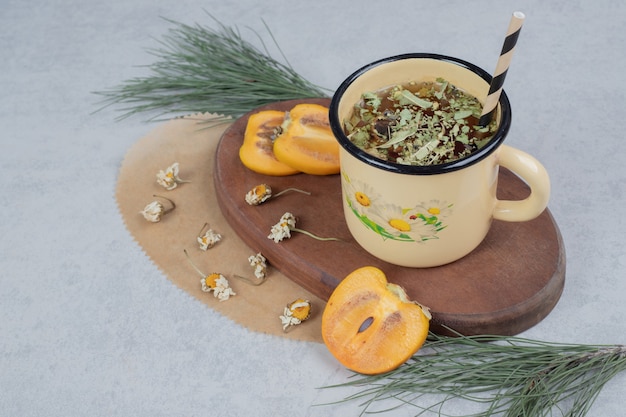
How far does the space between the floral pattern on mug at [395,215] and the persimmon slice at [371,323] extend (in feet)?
0.28

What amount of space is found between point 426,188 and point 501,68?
236 mm

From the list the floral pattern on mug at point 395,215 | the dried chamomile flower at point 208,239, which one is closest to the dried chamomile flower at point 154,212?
the dried chamomile flower at point 208,239

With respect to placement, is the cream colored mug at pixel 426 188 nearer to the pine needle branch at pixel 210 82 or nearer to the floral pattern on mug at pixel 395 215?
the floral pattern on mug at pixel 395 215

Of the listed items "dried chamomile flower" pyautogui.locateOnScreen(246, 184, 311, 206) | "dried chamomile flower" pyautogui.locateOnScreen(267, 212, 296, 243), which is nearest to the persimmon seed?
"dried chamomile flower" pyautogui.locateOnScreen(267, 212, 296, 243)

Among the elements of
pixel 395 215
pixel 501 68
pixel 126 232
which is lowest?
pixel 126 232

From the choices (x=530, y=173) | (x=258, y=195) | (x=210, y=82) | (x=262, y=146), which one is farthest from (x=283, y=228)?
(x=210, y=82)

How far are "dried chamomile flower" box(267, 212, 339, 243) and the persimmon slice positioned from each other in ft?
0.55

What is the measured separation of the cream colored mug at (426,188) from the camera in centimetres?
136

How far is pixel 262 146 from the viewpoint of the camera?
177cm

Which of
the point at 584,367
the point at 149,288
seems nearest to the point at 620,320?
the point at 584,367

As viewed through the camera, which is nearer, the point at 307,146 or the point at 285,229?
the point at 285,229

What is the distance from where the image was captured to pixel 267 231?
5.41ft

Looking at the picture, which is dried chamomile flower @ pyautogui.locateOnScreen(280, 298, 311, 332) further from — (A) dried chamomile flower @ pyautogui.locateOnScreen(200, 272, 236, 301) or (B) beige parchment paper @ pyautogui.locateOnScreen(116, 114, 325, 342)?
(A) dried chamomile flower @ pyautogui.locateOnScreen(200, 272, 236, 301)

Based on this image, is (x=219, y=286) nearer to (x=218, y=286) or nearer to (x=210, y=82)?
(x=218, y=286)
